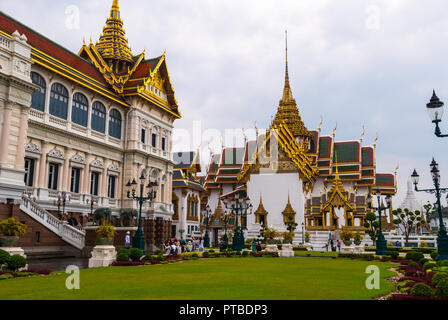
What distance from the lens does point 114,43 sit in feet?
135

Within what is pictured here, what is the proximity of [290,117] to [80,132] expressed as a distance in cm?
4069

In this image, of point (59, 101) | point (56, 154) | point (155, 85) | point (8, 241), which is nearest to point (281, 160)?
point (155, 85)

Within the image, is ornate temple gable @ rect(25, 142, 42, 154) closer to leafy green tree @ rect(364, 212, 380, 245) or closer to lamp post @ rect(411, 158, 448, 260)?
lamp post @ rect(411, 158, 448, 260)

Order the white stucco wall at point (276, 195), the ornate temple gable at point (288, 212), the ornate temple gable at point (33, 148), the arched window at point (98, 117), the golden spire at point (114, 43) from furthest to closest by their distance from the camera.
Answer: the white stucco wall at point (276, 195)
the ornate temple gable at point (288, 212)
the golden spire at point (114, 43)
the arched window at point (98, 117)
the ornate temple gable at point (33, 148)

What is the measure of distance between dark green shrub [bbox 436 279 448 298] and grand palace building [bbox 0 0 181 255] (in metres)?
20.9

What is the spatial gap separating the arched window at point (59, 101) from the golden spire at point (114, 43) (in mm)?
10915

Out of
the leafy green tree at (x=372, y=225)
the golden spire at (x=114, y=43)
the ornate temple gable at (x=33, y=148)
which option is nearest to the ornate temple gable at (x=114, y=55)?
the golden spire at (x=114, y=43)

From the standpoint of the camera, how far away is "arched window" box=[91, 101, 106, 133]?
34.0 meters

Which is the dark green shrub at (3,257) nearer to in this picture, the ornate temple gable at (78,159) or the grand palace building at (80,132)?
the grand palace building at (80,132)

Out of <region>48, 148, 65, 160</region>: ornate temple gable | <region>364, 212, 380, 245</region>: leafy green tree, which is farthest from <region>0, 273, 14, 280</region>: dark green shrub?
<region>364, 212, 380, 245</region>: leafy green tree

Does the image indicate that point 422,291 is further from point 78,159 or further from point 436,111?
point 78,159

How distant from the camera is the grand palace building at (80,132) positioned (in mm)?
23078
